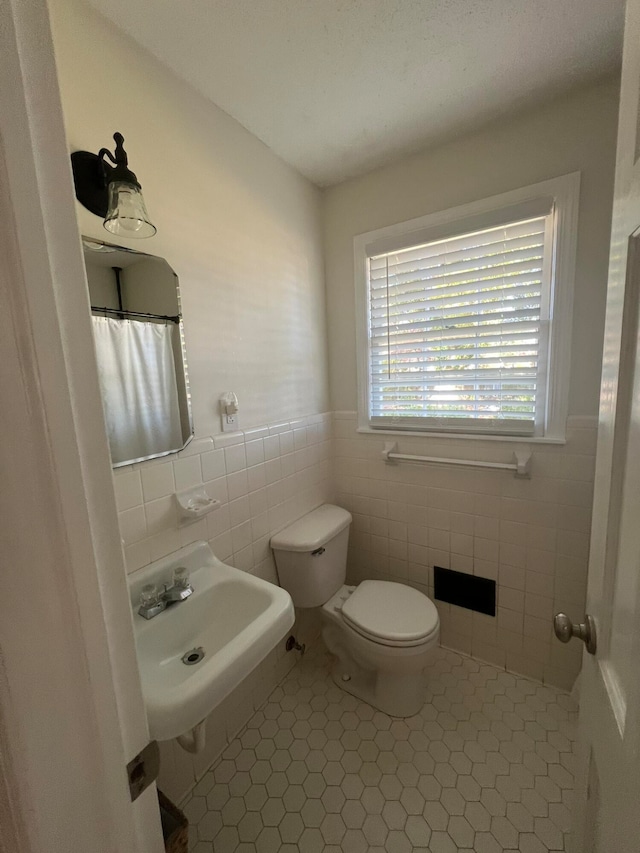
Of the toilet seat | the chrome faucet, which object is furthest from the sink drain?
the toilet seat

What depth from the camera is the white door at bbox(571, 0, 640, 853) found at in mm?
472

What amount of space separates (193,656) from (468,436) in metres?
1.39

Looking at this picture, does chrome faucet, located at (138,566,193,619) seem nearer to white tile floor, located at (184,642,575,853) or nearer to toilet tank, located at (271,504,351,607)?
toilet tank, located at (271,504,351,607)

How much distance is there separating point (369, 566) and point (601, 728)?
1.48 m

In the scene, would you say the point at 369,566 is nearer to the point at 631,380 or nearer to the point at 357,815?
the point at 357,815

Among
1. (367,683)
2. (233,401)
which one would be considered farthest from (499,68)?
(367,683)

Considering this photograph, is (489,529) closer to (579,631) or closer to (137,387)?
(579,631)

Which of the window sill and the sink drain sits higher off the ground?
the window sill

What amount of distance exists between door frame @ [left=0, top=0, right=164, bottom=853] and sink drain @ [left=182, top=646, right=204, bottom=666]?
72 cm

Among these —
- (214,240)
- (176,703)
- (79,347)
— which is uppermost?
(214,240)

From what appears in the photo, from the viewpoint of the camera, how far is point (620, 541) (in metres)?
0.56

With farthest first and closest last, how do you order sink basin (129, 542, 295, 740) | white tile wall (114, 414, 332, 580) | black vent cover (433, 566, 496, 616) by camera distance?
black vent cover (433, 566, 496, 616)
white tile wall (114, 414, 332, 580)
sink basin (129, 542, 295, 740)

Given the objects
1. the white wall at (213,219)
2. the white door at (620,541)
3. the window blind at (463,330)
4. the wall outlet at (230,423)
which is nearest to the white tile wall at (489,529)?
the window blind at (463,330)

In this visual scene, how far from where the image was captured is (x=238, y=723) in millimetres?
1466
